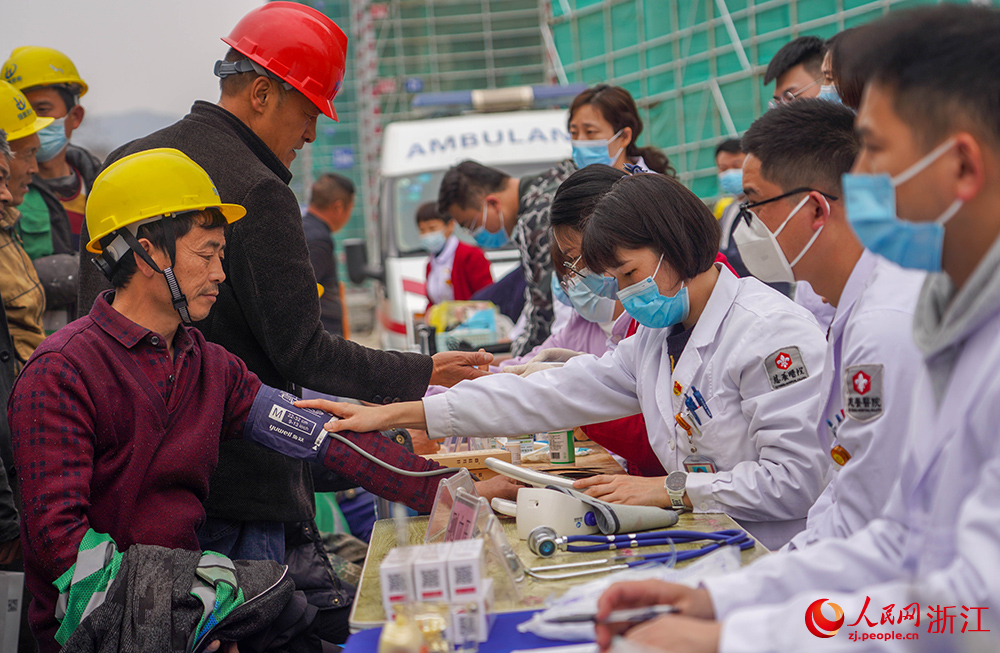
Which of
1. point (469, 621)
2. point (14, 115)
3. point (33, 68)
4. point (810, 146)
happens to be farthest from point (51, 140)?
point (469, 621)

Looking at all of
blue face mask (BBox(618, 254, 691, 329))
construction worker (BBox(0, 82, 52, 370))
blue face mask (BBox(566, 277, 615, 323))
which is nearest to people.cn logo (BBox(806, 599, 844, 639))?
blue face mask (BBox(618, 254, 691, 329))

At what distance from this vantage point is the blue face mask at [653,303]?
2.45m

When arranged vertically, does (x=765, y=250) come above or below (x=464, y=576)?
above

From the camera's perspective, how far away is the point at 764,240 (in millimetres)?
2229

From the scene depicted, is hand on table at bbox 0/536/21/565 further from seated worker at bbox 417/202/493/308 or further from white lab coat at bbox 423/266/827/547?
seated worker at bbox 417/202/493/308

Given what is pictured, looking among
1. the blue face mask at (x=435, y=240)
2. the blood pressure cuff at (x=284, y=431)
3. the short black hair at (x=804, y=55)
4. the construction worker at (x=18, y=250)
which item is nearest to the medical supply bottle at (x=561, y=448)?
the blood pressure cuff at (x=284, y=431)

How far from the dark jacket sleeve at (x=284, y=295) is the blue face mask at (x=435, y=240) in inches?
200

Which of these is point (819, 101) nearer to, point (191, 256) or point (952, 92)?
point (952, 92)

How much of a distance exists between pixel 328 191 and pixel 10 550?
4.93 metres

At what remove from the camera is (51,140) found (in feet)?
14.0

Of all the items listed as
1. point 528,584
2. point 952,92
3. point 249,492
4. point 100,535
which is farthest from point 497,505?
point 952,92

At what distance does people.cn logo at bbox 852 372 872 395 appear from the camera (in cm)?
170

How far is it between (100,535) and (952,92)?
187cm

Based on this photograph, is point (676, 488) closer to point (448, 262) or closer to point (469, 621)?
point (469, 621)
